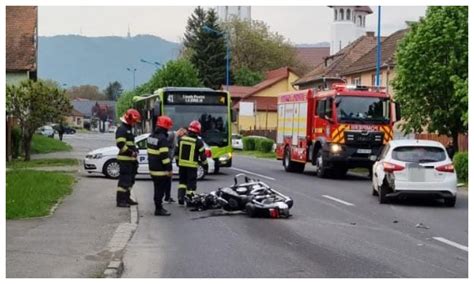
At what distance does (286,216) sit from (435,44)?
15.5 metres

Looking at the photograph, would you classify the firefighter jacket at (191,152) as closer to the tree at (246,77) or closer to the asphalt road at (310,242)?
the asphalt road at (310,242)

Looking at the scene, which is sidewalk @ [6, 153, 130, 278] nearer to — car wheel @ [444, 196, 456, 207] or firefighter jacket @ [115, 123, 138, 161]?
firefighter jacket @ [115, 123, 138, 161]

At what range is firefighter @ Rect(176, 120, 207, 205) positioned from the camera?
57.7 ft

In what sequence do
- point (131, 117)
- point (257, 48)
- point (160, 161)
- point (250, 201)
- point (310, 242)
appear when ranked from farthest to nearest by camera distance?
1. point (257, 48)
2. point (131, 117)
3. point (160, 161)
4. point (250, 201)
5. point (310, 242)

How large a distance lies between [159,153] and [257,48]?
88.5 m

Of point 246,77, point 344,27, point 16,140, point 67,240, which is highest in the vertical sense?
point 344,27

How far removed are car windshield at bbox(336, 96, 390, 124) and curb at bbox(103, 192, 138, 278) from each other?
11.8 metres

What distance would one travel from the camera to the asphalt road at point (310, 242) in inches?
410

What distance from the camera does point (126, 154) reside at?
17.1 metres

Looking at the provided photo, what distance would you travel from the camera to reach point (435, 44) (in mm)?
29734

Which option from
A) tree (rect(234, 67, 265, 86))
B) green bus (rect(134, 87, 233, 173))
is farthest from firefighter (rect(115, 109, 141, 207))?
tree (rect(234, 67, 265, 86))

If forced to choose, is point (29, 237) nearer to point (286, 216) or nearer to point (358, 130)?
point (286, 216)

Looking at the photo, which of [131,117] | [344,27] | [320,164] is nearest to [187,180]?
[131,117]

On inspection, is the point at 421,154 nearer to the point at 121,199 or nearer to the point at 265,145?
the point at 121,199
